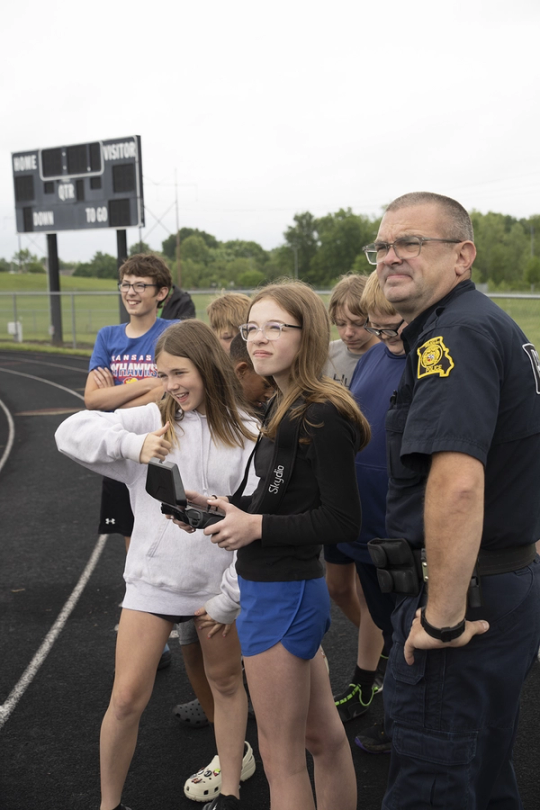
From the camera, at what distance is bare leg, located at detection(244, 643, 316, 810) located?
7.26 ft

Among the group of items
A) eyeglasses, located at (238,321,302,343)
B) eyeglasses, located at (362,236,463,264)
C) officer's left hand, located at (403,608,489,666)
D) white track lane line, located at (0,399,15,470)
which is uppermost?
eyeglasses, located at (362,236,463,264)

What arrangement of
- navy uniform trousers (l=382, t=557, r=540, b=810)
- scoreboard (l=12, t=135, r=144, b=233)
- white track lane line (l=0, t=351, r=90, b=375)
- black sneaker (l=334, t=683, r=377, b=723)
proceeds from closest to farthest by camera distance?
navy uniform trousers (l=382, t=557, r=540, b=810), black sneaker (l=334, t=683, r=377, b=723), scoreboard (l=12, t=135, r=144, b=233), white track lane line (l=0, t=351, r=90, b=375)

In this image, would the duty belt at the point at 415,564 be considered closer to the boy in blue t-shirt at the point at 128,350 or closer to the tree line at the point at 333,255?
the boy in blue t-shirt at the point at 128,350

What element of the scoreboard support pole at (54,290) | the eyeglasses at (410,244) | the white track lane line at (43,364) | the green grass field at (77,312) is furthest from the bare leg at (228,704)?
the scoreboard support pole at (54,290)

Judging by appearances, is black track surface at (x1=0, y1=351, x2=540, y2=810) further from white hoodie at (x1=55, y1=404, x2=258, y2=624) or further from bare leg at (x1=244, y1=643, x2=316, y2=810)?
white hoodie at (x1=55, y1=404, x2=258, y2=624)

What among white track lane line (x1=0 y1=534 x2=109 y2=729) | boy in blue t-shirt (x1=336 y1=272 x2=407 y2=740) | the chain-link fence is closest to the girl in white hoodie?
boy in blue t-shirt (x1=336 y1=272 x2=407 y2=740)

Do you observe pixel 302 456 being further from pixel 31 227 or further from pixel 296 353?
pixel 31 227

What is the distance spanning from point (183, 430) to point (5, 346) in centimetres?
2809

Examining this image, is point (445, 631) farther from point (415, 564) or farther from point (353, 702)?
point (353, 702)

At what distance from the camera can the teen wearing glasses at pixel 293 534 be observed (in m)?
2.21

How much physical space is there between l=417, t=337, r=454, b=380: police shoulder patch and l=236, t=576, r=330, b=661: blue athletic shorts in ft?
2.70

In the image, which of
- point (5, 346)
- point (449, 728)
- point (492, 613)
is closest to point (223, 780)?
point (449, 728)

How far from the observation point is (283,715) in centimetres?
221

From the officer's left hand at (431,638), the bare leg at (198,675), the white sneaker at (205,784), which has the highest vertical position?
the officer's left hand at (431,638)
